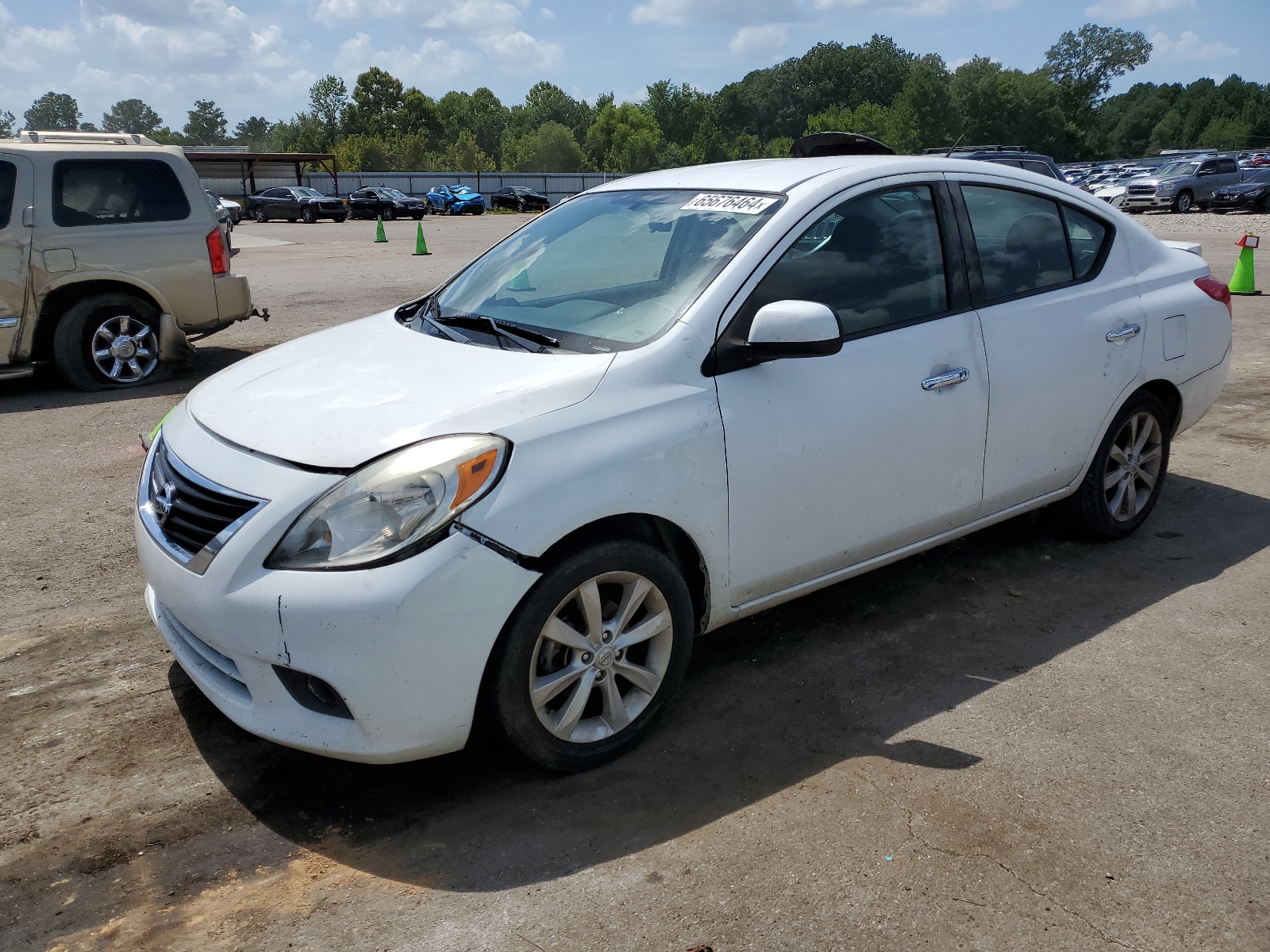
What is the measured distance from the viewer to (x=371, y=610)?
266cm

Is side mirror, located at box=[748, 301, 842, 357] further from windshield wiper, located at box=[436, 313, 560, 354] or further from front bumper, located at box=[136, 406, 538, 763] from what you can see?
front bumper, located at box=[136, 406, 538, 763]

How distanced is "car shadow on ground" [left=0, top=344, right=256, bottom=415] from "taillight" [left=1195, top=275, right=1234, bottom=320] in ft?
20.8

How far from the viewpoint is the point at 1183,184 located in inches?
1217

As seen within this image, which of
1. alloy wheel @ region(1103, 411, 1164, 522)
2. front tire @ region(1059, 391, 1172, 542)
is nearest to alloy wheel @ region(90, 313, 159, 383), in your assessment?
front tire @ region(1059, 391, 1172, 542)

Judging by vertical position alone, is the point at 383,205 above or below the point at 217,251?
above

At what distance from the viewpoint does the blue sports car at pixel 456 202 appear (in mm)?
52031

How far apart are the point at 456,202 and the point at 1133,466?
50.5 metres

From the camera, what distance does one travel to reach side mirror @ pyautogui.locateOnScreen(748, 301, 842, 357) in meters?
3.20

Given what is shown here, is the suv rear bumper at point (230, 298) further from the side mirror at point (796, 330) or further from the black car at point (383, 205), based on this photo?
the black car at point (383, 205)

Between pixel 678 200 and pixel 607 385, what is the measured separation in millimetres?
1141

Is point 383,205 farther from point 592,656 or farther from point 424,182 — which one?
point 592,656


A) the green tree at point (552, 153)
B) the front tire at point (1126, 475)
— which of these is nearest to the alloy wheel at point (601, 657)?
the front tire at point (1126, 475)

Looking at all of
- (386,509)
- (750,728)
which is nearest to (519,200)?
(750,728)

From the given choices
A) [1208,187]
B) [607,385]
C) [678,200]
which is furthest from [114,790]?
[1208,187]
